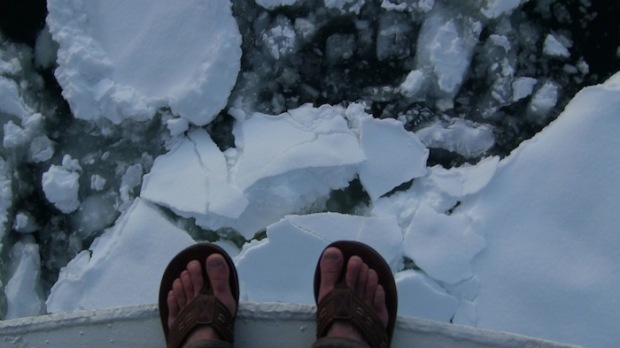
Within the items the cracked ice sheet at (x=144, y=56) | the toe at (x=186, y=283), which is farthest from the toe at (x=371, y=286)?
the cracked ice sheet at (x=144, y=56)

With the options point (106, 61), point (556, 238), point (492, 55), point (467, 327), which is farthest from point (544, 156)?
point (106, 61)

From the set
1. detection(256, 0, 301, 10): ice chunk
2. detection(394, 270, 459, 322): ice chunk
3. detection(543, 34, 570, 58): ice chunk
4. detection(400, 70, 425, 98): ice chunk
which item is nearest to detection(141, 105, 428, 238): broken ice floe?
detection(400, 70, 425, 98): ice chunk

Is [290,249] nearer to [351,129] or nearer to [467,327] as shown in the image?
[351,129]

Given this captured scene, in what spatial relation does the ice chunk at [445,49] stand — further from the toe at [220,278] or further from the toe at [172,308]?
the toe at [172,308]

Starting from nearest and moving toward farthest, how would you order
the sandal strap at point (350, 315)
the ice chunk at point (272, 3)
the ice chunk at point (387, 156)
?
1. the sandal strap at point (350, 315)
2. the ice chunk at point (387, 156)
3. the ice chunk at point (272, 3)

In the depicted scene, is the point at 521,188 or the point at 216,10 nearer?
the point at 521,188

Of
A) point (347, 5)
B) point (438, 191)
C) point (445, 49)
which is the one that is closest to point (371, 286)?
point (438, 191)
